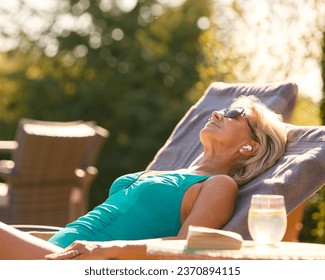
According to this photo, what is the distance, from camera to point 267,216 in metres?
Answer: 2.92

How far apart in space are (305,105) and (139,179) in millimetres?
3563

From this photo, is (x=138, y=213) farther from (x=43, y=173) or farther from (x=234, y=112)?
(x=43, y=173)

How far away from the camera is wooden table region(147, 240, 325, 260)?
2.74 m

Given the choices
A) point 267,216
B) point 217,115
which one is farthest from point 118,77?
point 267,216

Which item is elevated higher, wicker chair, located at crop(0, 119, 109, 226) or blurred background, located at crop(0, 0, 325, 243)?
blurred background, located at crop(0, 0, 325, 243)

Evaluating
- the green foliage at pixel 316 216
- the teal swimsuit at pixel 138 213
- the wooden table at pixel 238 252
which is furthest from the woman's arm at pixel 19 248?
the green foliage at pixel 316 216

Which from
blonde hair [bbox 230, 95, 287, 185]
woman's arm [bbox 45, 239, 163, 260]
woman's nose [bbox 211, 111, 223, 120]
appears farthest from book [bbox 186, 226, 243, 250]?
woman's nose [bbox 211, 111, 223, 120]

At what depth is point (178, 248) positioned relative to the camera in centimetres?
282

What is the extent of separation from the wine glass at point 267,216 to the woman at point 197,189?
56 centimetres

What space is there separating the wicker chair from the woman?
3.10 m

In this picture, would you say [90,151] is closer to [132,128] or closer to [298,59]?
[298,59]

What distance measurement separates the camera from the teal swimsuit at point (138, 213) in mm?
3738

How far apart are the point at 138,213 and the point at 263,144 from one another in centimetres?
58

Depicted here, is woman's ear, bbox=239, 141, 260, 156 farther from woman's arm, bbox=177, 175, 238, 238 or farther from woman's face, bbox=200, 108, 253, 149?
woman's arm, bbox=177, 175, 238, 238
